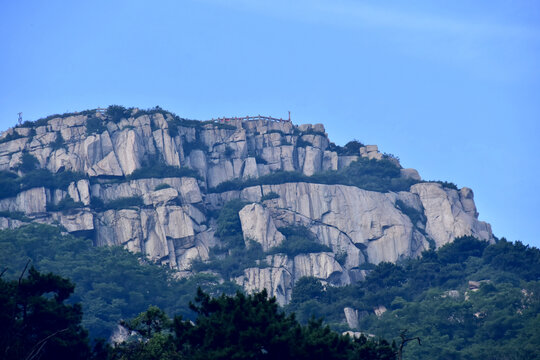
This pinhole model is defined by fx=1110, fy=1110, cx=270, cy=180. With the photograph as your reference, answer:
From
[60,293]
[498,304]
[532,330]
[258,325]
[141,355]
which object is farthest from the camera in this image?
[498,304]

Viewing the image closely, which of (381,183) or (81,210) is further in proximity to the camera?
(381,183)

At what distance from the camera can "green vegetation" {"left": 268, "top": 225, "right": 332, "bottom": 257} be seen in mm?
92688

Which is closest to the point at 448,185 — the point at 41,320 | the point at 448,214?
the point at 448,214

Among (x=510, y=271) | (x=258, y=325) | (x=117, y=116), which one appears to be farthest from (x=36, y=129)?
(x=258, y=325)

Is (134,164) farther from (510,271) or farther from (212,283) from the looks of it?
(510,271)

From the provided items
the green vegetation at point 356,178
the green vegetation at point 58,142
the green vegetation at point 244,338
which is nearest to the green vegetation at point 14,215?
the green vegetation at point 58,142

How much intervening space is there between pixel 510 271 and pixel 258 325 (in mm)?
53956

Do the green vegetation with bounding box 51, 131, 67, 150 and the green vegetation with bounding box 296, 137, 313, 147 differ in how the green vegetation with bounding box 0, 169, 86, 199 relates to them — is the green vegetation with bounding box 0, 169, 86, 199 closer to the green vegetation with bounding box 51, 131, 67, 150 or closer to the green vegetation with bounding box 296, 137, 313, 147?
the green vegetation with bounding box 51, 131, 67, 150

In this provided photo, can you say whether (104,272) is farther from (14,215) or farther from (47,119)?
(47,119)

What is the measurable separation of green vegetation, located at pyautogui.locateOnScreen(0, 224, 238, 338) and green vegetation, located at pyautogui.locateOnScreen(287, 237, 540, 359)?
9.10m

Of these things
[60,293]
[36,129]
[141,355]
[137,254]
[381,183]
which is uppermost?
[36,129]

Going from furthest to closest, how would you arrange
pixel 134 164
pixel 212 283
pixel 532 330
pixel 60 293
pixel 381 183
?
pixel 381 183, pixel 134 164, pixel 212 283, pixel 532 330, pixel 60 293

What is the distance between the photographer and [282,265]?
3615 inches

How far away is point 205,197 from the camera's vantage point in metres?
99.2
